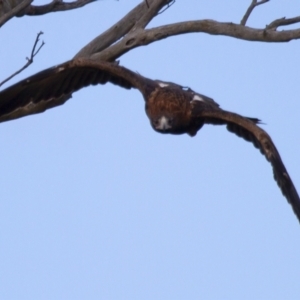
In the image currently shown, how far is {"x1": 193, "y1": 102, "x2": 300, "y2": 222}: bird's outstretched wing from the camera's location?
701 centimetres

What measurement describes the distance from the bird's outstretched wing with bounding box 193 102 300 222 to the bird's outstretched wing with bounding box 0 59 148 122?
70 centimetres

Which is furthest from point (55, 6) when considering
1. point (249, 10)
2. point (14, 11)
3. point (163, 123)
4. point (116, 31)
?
point (249, 10)

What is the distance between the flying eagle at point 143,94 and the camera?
7742mm

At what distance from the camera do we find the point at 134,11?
853 cm

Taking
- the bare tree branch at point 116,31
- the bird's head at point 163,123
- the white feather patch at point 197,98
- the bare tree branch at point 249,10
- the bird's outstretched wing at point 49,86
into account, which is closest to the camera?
the bare tree branch at point 249,10

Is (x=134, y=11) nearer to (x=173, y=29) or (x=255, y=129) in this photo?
(x=173, y=29)

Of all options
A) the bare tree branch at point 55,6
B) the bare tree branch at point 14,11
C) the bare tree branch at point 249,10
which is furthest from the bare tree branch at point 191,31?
the bare tree branch at point 14,11

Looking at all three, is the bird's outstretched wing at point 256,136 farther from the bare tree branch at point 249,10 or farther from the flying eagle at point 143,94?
the bare tree branch at point 249,10

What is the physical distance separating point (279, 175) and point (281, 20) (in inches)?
47.9

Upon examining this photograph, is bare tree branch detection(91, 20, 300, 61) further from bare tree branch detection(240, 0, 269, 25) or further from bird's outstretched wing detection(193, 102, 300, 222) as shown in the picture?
bird's outstretched wing detection(193, 102, 300, 222)

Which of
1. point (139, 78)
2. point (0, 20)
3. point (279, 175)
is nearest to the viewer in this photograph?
point (279, 175)

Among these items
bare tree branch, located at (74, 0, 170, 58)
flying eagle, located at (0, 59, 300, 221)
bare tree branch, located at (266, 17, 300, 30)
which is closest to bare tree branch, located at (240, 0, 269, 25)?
bare tree branch, located at (266, 17, 300, 30)

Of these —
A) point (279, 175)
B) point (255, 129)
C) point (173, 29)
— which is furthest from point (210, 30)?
point (279, 175)

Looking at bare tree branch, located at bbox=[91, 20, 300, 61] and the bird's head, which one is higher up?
bare tree branch, located at bbox=[91, 20, 300, 61]
